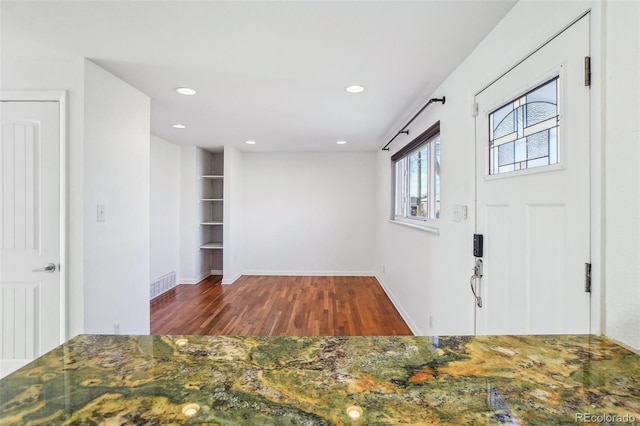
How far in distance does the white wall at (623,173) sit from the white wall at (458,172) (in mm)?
45

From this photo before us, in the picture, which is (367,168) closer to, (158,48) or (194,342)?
(158,48)

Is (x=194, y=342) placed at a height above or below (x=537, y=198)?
below

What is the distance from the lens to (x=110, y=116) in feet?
7.72

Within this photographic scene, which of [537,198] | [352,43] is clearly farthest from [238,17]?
[537,198]

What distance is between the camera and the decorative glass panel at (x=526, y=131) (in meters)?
1.26

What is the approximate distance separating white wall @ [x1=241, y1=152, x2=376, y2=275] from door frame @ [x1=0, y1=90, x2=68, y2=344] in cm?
375

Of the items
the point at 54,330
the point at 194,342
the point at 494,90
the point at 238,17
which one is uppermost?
the point at 238,17

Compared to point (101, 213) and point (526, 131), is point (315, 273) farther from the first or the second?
point (526, 131)

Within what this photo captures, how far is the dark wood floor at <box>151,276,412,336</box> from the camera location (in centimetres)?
337

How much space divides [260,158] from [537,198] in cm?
505

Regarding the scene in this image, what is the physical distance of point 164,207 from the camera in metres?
4.83

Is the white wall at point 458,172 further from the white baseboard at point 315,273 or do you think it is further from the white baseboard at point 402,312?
the white baseboard at point 315,273

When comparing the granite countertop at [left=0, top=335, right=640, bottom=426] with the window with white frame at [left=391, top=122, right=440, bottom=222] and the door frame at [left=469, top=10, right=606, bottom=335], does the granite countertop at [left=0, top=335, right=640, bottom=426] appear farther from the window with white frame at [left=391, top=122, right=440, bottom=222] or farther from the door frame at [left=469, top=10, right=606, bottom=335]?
the window with white frame at [left=391, top=122, right=440, bottom=222]

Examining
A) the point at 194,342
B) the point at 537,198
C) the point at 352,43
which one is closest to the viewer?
the point at 194,342
